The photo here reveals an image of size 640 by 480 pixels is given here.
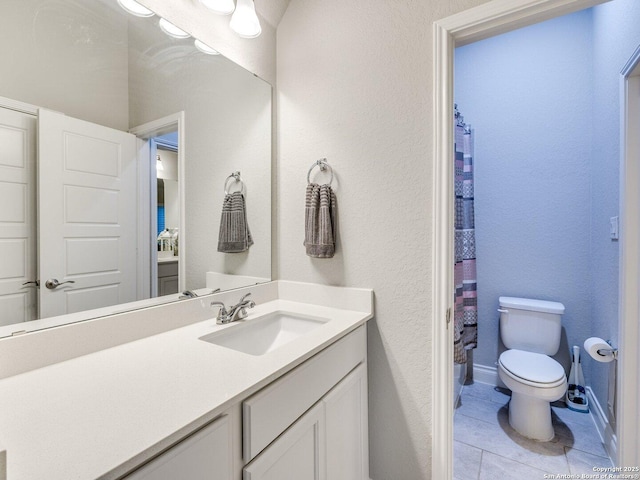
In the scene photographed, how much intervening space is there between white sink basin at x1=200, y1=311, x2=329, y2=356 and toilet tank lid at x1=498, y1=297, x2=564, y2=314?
1.62m

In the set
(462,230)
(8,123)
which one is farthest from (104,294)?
(462,230)

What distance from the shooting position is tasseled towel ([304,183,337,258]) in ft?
4.60

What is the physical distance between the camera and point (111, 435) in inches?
21.4

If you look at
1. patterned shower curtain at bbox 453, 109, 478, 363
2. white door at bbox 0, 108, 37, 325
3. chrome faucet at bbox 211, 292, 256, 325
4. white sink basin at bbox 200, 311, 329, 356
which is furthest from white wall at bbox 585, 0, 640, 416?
white door at bbox 0, 108, 37, 325

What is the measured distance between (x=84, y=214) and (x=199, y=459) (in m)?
0.80

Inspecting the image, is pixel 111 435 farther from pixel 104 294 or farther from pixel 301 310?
pixel 301 310

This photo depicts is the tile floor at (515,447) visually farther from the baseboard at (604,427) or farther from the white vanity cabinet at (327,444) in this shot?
the white vanity cabinet at (327,444)

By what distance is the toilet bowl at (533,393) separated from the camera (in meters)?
1.66

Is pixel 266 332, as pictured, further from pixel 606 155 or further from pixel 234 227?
pixel 606 155

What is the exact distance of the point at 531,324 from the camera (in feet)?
6.97

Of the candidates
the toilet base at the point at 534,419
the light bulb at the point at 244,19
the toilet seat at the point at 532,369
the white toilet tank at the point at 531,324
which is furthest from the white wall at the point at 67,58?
the white toilet tank at the point at 531,324

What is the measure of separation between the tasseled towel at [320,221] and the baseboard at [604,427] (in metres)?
1.69

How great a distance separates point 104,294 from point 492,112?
8.86ft

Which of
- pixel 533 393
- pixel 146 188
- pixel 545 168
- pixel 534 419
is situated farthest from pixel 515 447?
pixel 146 188
